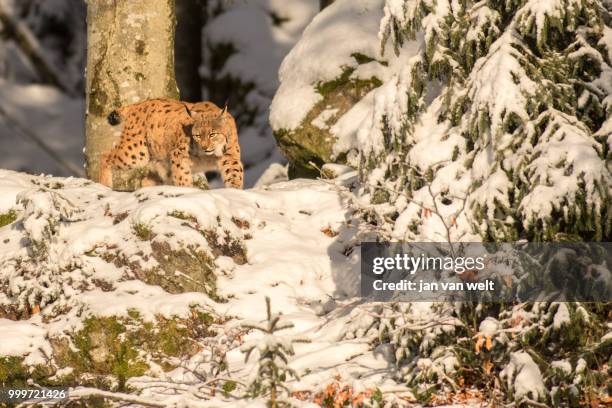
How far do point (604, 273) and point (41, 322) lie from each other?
168 inches

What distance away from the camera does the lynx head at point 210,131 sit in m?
10.2

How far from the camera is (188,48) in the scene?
53.0 feet

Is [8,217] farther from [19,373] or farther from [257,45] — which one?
[257,45]

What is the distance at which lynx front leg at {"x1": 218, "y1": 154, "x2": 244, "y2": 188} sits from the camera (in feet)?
34.3

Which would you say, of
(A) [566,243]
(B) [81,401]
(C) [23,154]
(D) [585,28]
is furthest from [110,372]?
(C) [23,154]

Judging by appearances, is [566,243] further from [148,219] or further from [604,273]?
[148,219]

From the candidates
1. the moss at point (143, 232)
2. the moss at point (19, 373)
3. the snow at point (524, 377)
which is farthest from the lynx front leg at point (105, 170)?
the snow at point (524, 377)

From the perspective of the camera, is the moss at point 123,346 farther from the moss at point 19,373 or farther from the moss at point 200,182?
the moss at point 200,182

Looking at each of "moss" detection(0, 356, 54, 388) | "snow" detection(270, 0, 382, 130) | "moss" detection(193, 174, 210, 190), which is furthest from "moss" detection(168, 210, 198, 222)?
"moss" detection(193, 174, 210, 190)

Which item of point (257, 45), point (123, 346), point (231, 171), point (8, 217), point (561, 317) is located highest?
point (257, 45)

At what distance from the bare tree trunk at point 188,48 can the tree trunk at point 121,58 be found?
5.28 m

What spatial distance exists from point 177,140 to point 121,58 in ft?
3.20

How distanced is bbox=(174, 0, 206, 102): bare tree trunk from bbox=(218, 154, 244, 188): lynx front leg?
224 inches

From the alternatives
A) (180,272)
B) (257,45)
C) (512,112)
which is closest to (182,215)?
(180,272)
